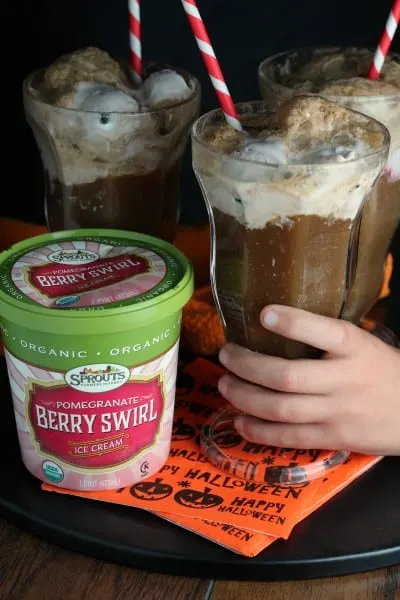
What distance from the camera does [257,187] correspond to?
72 centimetres

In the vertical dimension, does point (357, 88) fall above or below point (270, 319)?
above

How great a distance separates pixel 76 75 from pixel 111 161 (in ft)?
0.32

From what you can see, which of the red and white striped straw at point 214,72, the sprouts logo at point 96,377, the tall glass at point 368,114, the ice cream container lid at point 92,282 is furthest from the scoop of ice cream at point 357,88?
the sprouts logo at point 96,377

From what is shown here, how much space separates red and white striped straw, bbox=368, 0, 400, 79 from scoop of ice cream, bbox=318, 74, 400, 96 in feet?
0.04

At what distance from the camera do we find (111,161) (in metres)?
0.88

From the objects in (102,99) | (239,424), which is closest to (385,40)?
(102,99)

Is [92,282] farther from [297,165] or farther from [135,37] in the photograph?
[135,37]

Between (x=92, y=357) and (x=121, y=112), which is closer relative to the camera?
(x=92, y=357)

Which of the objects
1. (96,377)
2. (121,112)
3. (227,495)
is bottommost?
(227,495)

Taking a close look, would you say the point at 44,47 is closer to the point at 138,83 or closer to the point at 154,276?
the point at 138,83

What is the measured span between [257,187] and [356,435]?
0.24m

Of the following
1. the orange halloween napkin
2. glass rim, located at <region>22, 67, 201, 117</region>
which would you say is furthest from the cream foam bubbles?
the orange halloween napkin

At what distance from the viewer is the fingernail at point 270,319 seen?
2.47 ft

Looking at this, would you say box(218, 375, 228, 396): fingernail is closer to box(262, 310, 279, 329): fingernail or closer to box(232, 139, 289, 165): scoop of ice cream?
box(262, 310, 279, 329): fingernail
